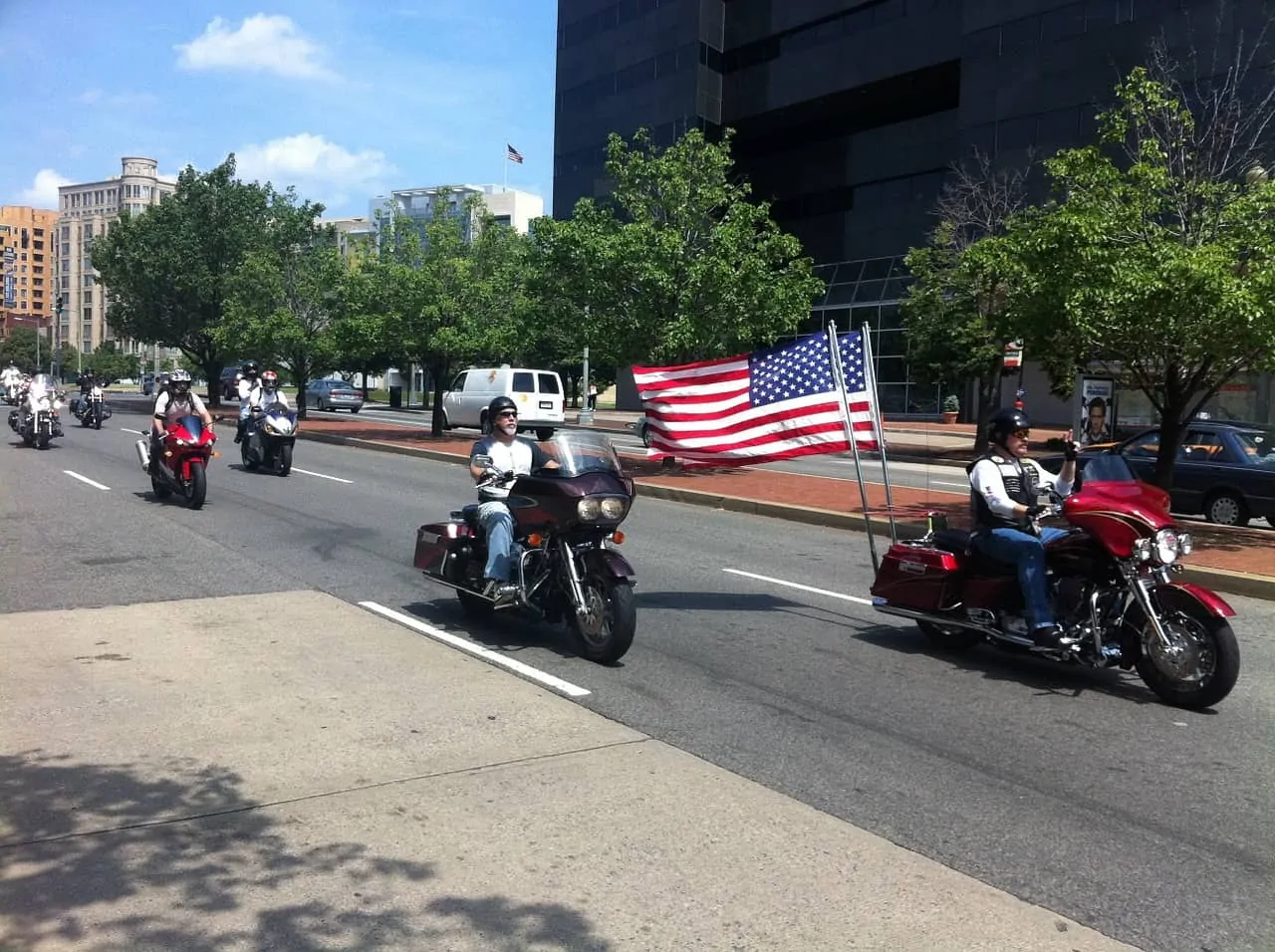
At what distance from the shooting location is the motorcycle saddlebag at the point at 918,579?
23.7 feet

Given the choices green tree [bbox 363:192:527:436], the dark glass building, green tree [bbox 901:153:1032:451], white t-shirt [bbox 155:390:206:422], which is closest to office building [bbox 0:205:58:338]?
the dark glass building

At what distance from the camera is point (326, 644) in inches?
282

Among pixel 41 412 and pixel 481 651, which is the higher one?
pixel 41 412

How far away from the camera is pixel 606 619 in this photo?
22.2 ft

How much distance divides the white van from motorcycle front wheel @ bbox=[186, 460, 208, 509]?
18.0 metres

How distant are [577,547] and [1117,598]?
3.29 m

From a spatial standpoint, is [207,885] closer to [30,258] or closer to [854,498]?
[854,498]

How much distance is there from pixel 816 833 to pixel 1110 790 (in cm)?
152

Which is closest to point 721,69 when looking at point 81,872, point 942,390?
point 942,390

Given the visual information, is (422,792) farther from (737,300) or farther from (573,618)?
(737,300)

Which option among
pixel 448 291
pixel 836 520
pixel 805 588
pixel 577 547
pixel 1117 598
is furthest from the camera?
pixel 448 291

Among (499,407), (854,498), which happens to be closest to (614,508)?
(499,407)

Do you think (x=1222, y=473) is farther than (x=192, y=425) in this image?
Yes

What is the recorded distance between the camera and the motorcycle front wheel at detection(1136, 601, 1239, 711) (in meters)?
5.98
